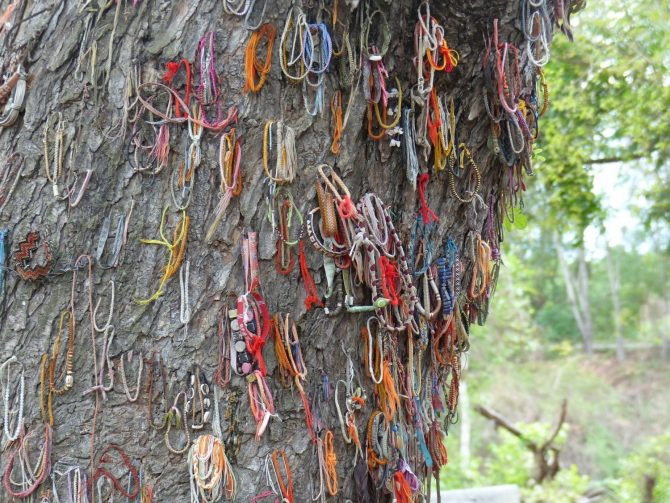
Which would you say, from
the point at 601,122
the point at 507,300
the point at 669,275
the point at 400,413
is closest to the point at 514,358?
the point at 507,300

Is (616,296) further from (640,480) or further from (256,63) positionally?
(256,63)

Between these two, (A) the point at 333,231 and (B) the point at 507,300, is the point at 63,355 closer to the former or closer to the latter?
(A) the point at 333,231

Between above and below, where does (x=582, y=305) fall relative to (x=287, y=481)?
above

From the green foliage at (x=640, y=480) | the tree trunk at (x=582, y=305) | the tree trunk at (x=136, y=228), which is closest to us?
the tree trunk at (x=136, y=228)

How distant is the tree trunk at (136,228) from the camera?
57.8 inches

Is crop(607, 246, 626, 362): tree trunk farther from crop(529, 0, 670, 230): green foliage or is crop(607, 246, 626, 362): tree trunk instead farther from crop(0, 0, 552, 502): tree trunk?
crop(0, 0, 552, 502): tree trunk

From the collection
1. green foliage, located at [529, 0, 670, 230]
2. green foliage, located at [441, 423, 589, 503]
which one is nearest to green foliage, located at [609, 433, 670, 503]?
green foliage, located at [441, 423, 589, 503]

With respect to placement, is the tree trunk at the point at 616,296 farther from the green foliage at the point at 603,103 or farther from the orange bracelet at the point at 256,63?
the orange bracelet at the point at 256,63

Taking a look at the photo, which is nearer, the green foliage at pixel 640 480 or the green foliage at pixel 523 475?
the green foliage at pixel 523 475

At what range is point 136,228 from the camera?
1476 millimetres

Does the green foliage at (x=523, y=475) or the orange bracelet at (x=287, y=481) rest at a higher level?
the orange bracelet at (x=287, y=481)

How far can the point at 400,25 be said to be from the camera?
62.8 inches

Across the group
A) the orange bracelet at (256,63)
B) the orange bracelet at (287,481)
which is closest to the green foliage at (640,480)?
the orange bracelet at (287,481)

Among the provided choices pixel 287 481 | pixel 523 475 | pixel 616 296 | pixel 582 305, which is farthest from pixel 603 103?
pixel 582 305
